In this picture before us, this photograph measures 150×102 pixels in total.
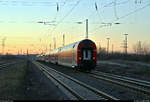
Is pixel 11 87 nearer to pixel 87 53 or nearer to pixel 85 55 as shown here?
pixel 85 55

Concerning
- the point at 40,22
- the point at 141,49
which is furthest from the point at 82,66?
the point at 141,49

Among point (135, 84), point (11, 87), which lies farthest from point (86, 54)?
point (11, 87)

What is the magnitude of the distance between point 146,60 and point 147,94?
227ft

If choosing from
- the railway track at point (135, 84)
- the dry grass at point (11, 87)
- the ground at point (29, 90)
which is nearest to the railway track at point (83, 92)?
the ground at point (29, 90)

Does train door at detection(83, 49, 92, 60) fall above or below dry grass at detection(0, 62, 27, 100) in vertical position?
above

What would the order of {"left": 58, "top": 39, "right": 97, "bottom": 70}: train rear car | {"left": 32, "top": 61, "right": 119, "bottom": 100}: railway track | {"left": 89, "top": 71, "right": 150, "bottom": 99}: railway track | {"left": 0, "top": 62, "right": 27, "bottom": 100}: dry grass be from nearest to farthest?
{"left": 0, "top": 62, "right": 27, "bottom": 100}: dry grass < {"left": 32, "top": 61, "right": 119, "bottom": 100}: railway track < {"left": 89, "top": 71, "right": 150, "bottom": 99}: railway track < {"left": 58, "top": 39, "right": 97, "bottom": 70}: train rear car

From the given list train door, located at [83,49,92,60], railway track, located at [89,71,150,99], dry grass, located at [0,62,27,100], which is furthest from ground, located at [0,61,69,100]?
train door, located at [83,49,92,60]

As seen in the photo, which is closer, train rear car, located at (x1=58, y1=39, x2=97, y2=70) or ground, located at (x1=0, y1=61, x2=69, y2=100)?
ground, located at (x1=0, y1=61, x2=69, y2=100)

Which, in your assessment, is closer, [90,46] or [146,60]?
[90,46]

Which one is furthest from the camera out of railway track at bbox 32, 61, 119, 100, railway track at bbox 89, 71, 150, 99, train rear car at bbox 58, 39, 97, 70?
train rear car at bbox 58, 39, 97, 70

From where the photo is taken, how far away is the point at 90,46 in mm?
33844

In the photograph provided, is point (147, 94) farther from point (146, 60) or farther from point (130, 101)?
point (146, 60)

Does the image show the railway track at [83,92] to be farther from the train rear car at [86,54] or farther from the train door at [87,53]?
the train door at [87,53]

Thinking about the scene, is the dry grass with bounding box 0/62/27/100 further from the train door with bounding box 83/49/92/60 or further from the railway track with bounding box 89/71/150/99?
the train door with bounding box 83/49/92/60
